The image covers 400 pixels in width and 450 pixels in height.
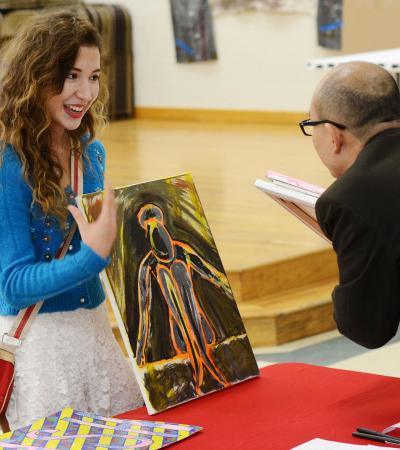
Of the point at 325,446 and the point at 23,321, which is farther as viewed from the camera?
the point at 23,321

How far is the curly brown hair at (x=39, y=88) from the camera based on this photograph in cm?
217

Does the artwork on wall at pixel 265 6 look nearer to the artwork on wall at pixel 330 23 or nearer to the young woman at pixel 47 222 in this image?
the artwork on wall at pixel 330 23

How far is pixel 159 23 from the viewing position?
10828 millimetres

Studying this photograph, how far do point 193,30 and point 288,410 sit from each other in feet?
28.4

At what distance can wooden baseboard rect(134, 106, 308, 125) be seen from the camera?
982 cm

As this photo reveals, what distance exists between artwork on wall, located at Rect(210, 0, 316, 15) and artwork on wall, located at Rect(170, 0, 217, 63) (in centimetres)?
16

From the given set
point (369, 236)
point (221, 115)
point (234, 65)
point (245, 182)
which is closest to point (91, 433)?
point (369, 236)

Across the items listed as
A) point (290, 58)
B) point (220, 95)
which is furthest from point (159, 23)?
point (290, 58)

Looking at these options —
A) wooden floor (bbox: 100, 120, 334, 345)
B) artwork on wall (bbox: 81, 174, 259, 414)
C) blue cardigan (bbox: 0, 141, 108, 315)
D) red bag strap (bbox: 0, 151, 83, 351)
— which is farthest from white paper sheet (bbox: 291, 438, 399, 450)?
wooden floor (bbox: 100, 120, 334, 345)

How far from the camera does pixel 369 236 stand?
1876 millimetres

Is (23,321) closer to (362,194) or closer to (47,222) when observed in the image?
(47,222)

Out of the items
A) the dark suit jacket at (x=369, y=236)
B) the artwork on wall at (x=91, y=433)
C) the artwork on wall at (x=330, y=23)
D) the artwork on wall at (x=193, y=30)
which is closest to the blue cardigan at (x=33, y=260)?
the artwork on wall at (x=91, y=433)

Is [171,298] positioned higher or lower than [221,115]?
higher

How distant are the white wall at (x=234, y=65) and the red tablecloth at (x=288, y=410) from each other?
7.33 m
